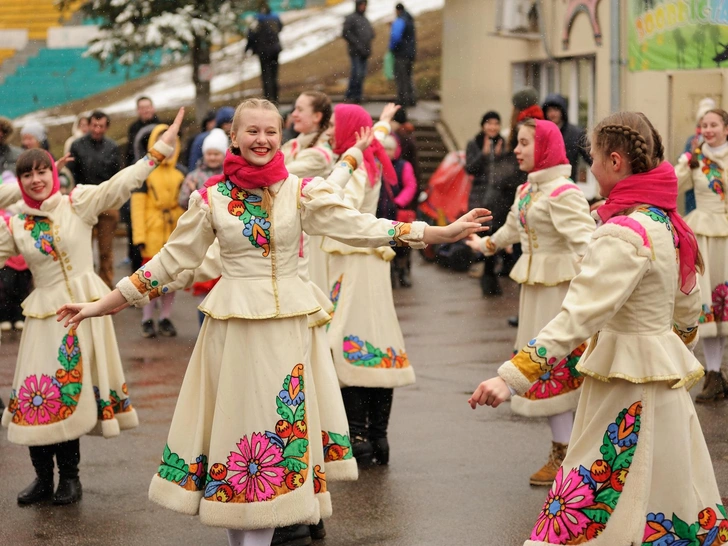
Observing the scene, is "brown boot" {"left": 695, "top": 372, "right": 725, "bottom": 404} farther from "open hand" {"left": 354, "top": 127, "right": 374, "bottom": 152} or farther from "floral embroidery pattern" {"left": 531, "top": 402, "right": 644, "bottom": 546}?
"floral embroidery pattern" {"left": 531, "top": 402, "right": 644, "bottom": 546}

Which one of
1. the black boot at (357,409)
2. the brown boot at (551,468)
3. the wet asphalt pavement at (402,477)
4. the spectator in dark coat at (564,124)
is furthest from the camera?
the spectator in dark coat at (564,124)

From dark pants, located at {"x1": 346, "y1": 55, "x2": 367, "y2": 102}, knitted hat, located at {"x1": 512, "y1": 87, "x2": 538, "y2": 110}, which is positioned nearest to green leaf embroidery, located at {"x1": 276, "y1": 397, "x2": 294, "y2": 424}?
knitted hat, located at {"x1": 512, "y1": 87, "x2": 538, "y2": 110}

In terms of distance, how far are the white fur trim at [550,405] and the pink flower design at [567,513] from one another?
216cm

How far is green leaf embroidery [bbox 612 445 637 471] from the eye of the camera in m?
4.14

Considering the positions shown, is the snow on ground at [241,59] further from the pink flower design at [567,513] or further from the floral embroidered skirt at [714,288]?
the pink flower design at [567,513]

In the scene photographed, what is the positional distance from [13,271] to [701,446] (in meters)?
9.26

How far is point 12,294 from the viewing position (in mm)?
12227

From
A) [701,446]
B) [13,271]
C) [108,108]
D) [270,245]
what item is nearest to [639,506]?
[701,446]

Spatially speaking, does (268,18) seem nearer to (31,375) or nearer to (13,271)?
(13,271)

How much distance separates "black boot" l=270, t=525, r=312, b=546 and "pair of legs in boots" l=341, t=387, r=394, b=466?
4.56 feet

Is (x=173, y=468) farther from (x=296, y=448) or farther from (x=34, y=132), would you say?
(x=34, y=132)

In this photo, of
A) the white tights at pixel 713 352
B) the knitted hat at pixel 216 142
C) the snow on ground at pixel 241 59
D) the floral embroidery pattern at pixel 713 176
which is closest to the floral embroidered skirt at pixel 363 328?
the white tights at pixel 713 352

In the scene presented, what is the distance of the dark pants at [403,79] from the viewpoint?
873 inches

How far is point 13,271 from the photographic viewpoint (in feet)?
39.7
